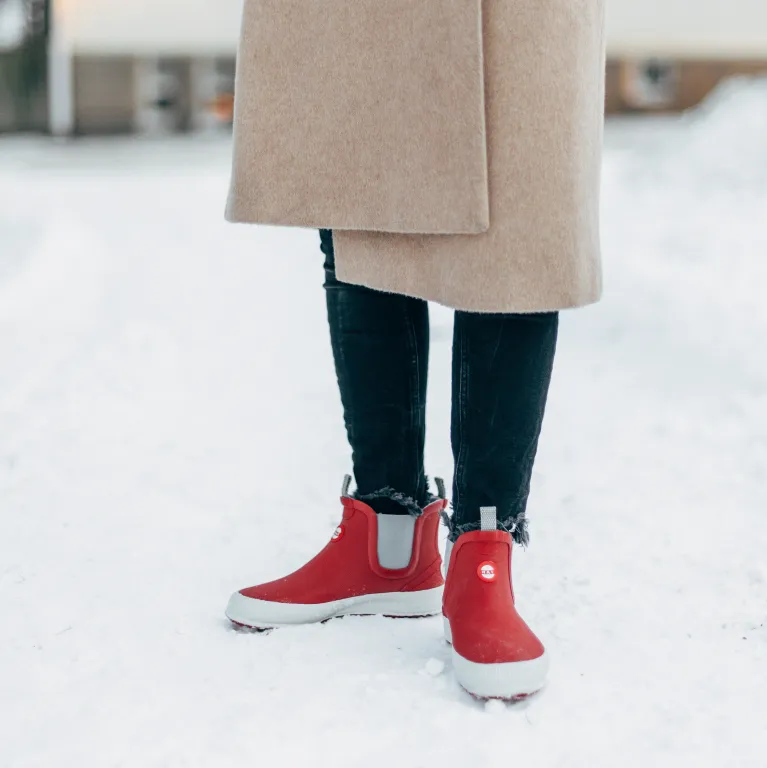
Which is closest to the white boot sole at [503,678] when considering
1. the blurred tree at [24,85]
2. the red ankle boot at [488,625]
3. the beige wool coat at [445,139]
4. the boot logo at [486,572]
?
the red ankle boot at [488,625]

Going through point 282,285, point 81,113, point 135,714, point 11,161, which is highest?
point 81,113

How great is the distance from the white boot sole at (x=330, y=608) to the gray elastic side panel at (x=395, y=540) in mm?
52

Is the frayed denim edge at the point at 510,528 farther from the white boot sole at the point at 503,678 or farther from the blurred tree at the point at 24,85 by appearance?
the blurred tree at the point at 24,85

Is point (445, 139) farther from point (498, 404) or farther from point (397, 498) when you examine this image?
point (397, 498)

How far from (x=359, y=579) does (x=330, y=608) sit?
0.06 m

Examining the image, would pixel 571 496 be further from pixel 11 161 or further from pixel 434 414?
pixel 11 161

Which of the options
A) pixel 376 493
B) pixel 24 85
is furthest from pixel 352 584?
pixel 24 85

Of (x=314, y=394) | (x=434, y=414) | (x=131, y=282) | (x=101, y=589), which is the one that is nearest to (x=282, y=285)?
(x=131, y=282)

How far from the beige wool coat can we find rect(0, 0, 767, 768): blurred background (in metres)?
0.12

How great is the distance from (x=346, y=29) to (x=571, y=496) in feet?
3.93

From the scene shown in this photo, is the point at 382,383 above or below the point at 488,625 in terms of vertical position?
above

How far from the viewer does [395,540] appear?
4.93ft

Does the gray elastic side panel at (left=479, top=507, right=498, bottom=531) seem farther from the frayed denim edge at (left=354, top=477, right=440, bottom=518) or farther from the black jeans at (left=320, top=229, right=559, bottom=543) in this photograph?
the frayed denim edge at (left=354, top=477, right=440, bottom=518)

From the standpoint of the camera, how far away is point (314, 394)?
292 centimetres
